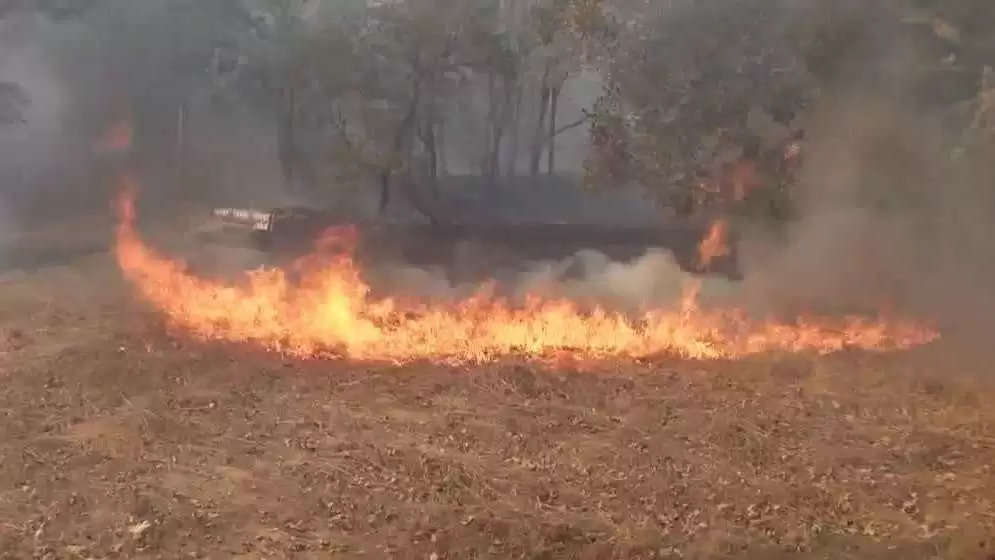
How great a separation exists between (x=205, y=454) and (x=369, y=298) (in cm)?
475

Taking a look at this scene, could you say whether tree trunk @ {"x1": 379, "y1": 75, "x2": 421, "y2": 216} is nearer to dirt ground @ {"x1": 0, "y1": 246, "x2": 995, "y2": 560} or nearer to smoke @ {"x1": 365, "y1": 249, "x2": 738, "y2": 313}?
smoke @ {"x1": 365, "y1": 249, "x2": 738, "y2": 313}

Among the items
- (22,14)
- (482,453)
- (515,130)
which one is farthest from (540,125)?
(22,14)

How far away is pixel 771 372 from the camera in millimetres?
10039

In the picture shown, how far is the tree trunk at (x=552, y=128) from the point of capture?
14.4 m

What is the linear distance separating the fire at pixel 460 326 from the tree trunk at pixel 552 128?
2606 millimetres

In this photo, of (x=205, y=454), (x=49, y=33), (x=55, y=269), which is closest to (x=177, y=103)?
(x=49, y=33)

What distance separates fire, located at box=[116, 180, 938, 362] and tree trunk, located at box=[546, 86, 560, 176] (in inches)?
103

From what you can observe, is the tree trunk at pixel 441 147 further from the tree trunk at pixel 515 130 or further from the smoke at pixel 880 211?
the smoke at pixel 880 211

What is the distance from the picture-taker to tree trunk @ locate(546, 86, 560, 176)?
566 inches

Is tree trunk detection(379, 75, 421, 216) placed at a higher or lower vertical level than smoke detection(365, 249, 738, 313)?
higher

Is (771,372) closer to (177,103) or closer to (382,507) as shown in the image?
(382,507)

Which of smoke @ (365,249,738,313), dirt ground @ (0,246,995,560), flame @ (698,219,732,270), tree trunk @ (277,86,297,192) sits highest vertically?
tree trunk @ (277,86,297,192)

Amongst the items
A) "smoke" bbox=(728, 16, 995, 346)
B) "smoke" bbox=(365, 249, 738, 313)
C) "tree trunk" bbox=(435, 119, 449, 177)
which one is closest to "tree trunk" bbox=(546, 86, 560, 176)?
"smoke" bbox=(365, 249, 738, 313)

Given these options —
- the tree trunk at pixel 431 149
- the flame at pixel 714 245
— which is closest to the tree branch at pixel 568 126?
the tree trunk at pixel 431 149
